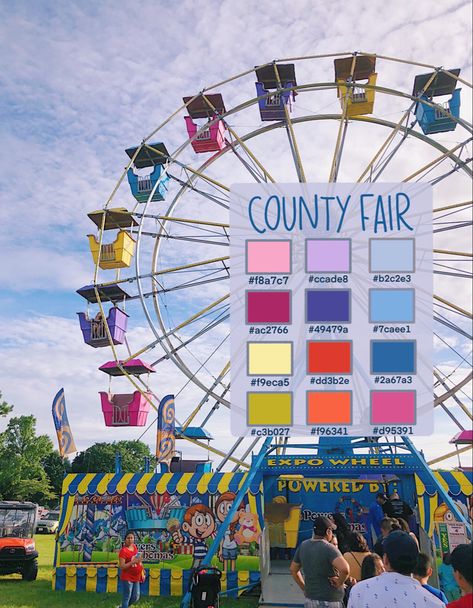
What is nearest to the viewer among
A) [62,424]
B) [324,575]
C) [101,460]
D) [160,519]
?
[324,575]

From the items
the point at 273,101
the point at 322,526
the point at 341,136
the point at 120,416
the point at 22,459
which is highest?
the point at 273,101

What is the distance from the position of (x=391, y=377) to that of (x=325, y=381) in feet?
2.79

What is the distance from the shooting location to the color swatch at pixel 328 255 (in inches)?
338

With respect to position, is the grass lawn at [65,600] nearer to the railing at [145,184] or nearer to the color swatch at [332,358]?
the color swatch at [332,358]

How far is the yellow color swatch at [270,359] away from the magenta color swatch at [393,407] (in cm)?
118

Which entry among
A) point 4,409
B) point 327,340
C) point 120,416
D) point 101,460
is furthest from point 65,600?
point 101,460

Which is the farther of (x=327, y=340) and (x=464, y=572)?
(x=327, y=340)

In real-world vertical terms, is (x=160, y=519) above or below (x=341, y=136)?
below

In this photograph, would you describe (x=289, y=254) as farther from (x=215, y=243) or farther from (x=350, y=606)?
(x=215, y=243)

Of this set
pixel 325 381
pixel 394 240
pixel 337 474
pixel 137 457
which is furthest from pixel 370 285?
pixel 137 457

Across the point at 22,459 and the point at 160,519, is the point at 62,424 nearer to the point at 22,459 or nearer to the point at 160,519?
the point at 160,519

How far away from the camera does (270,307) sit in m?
7.96

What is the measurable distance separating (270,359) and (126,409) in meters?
7.18

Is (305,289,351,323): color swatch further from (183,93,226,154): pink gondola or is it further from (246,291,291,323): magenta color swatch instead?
(183,93,226,154): pink gondola
